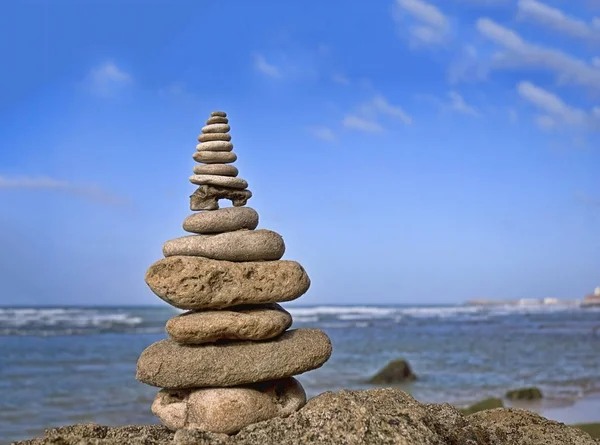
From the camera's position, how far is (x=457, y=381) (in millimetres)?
21812

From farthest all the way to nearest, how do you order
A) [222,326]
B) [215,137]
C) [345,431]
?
[215,137] → [222,326] → [345,431]

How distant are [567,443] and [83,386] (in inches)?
585

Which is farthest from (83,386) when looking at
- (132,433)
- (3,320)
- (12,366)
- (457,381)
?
(3,320)

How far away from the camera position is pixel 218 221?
8516mm

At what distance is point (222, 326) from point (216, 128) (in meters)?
2.51

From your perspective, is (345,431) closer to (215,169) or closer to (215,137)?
(215,169)

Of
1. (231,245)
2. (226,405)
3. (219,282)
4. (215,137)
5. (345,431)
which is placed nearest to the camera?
(345,431)

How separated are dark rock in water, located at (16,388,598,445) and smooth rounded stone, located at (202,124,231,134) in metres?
3.49

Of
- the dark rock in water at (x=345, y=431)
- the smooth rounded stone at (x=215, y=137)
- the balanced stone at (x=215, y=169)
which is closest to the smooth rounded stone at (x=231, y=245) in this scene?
the balanced stone at (x=215, y=169)

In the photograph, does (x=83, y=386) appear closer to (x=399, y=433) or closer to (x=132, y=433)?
(x=132, y=433)

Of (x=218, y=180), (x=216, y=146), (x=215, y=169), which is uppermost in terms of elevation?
(x=216, y=146)

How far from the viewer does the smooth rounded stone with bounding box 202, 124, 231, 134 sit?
346 inches

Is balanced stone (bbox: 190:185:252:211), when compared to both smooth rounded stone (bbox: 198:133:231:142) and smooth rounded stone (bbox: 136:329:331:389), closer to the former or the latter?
smooth rounded stone (bbox: 198:133:231:142)

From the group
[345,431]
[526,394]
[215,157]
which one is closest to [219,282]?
[215,157]
